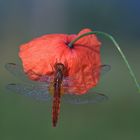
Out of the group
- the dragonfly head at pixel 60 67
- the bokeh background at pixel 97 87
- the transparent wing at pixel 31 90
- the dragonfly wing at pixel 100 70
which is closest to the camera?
the dragonfly head at pixel 60 67

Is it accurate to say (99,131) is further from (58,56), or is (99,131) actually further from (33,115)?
(58,56)

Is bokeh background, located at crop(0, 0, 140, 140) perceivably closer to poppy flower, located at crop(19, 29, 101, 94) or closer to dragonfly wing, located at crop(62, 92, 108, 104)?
dragonfly wing, located at crop(62, 92, 108, 104)

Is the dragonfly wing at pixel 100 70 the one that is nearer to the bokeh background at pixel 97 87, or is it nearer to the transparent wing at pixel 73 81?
the transparent wing at pixel 73 81

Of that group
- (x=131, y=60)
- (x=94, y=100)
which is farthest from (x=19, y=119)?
(x=94, y=100)

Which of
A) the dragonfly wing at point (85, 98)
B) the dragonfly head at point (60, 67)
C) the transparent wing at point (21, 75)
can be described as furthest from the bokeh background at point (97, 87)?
the dragonfly head at point (60, 67)

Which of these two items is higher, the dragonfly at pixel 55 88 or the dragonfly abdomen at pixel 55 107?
the dragonfly at pixel 55 88

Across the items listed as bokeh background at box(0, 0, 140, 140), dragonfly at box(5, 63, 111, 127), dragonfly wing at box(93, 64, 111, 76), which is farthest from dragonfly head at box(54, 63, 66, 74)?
bokeh background at box(0, 0, 140, 140)
